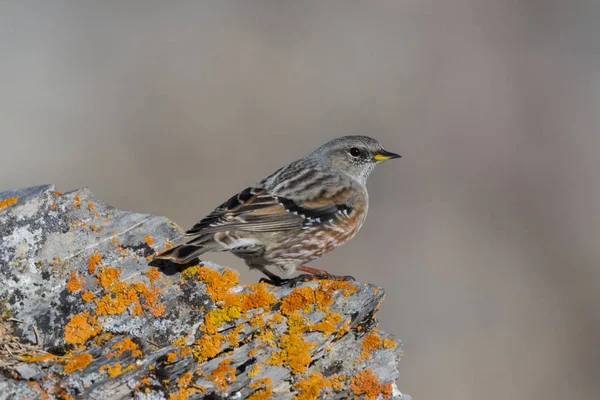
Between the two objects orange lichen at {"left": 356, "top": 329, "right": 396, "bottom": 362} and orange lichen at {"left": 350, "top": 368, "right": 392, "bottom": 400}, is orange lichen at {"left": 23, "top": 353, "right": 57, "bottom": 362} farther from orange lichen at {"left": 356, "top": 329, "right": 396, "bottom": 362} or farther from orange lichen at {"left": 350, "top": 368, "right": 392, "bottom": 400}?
orange lichen at {"left": 356, "top": 329, "right": 396, "bottom": 362}

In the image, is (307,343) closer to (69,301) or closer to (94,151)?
(69,301)

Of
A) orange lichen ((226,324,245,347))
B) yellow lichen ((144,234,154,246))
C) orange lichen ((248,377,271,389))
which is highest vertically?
yellow lichen ((144,234,154,246))

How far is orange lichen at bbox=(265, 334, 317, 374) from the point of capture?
509 cm

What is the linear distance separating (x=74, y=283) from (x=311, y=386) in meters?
1.92

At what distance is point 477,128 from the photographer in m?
16.6

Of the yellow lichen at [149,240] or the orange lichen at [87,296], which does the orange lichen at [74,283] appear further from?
the yellow lichen at [149,240]

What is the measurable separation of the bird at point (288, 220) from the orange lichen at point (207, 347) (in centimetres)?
88

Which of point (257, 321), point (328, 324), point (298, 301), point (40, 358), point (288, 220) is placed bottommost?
point (40, 358)

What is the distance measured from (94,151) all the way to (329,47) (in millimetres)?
6999

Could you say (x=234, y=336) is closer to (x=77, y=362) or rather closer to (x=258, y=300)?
(x=258, y=300)

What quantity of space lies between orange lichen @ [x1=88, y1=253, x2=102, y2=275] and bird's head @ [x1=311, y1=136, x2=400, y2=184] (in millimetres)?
3179

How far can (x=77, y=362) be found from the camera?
456cm

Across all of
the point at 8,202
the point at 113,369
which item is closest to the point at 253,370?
the point at 113,369

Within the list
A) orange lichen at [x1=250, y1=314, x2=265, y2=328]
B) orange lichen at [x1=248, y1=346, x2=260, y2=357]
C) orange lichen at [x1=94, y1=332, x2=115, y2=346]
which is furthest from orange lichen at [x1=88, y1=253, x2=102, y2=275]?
orange lichen at [x1=248, y1=346, x2=260, y2=357]
